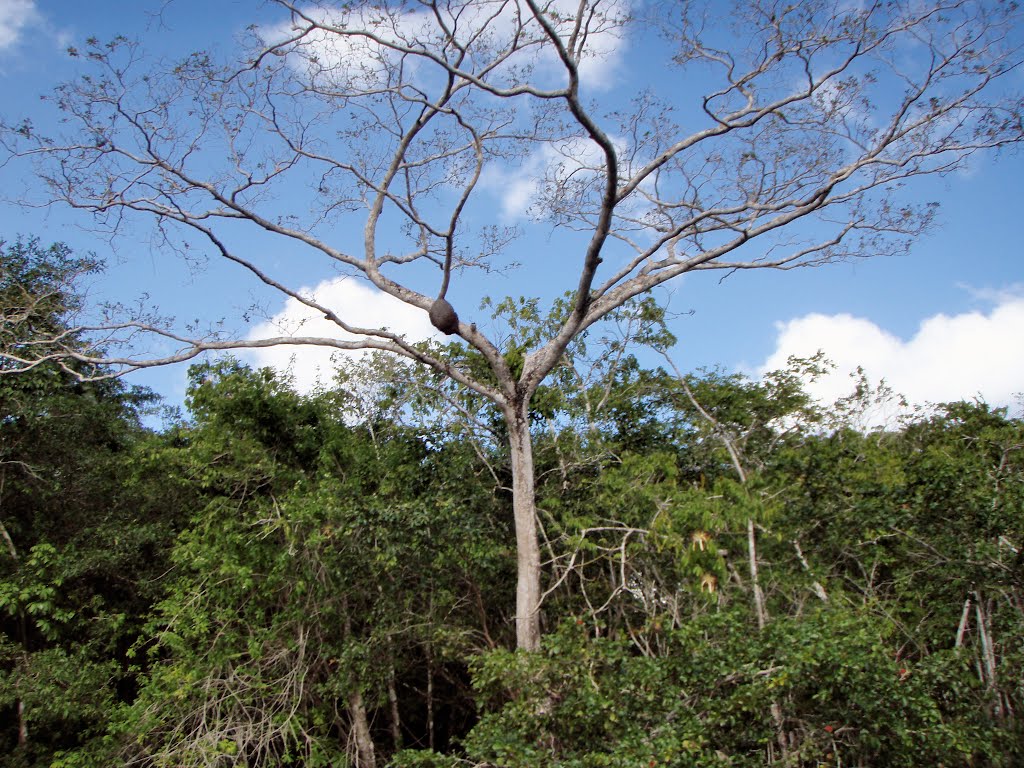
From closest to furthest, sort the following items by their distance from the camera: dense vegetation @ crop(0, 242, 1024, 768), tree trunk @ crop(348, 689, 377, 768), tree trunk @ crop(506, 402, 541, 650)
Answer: dense vegetation @ crop(0, 242, 1024, 768) < tree trunk @ crop(506, 402, 541, 650) < tree trunk @ crop(348, 689, 377, 768)

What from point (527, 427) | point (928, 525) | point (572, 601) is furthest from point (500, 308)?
point (928, 525)

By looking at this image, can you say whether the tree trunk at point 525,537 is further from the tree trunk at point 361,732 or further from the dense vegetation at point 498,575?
the tree trunk at point 361,732

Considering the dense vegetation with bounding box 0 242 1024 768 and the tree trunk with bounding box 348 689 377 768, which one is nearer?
the dense vegetation with bounding box 0 242 1024 768

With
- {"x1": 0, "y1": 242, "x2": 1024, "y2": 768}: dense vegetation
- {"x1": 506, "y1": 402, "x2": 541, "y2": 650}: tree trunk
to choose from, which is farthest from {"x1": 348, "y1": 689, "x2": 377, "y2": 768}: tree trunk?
{"x1": 506, "y1": 402, "x2": 541, "y2": 650}: tree trunk

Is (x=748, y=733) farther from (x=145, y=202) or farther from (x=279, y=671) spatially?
(x=145, y=202)

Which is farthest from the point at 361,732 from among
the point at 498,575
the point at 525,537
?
the point at 525,537

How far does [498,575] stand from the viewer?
26.7ft

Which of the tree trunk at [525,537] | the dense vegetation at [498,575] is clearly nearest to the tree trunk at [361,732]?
the dense vegetation at [498,575]

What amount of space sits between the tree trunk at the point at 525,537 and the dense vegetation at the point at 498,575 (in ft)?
1.12

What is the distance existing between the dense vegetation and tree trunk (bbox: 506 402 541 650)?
34 cm

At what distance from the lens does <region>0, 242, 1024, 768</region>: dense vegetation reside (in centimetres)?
515

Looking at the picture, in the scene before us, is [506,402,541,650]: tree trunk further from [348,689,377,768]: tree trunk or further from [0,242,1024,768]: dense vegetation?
[348,689,377,768]: tree trunk

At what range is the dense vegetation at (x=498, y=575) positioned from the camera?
515cm

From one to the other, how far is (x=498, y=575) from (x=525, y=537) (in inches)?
55.1
